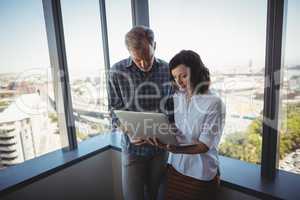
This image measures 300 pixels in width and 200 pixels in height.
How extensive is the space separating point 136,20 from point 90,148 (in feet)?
3.61

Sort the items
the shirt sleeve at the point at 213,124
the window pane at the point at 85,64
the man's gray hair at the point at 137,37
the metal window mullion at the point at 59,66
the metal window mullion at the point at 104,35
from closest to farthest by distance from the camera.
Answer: the shirt sleeve at the point at 213,124, the man's gray hair at the point at 137,37, the metal window mullion at the point at 59,66, the window pane at the point at 85,64, the metal window mullion at the point at 104,35

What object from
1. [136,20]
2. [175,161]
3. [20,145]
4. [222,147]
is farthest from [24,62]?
[222,147]

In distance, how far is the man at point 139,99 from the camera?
133cm

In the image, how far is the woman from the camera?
3.28ft

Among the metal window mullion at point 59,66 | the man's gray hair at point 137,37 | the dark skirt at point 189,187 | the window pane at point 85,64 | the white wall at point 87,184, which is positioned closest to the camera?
the dark skirt at point 189,187

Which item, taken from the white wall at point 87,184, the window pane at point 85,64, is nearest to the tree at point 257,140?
the white wall at point 87,184

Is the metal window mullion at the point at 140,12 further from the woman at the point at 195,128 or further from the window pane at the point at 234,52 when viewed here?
the woman at the point at 195,128

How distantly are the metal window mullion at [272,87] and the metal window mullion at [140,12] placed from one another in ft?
3.08

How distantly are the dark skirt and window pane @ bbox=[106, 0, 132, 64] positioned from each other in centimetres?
111

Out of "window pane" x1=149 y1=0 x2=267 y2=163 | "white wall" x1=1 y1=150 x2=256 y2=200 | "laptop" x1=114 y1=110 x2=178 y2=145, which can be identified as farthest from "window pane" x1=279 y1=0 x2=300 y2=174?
"laptop" x1=114 y1=110 x2=178 y2=145

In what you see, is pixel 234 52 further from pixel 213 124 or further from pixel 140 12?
pixel 140 12

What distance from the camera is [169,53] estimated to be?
1638mm

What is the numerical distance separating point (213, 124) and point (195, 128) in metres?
0.11

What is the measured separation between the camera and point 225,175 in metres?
1.31
